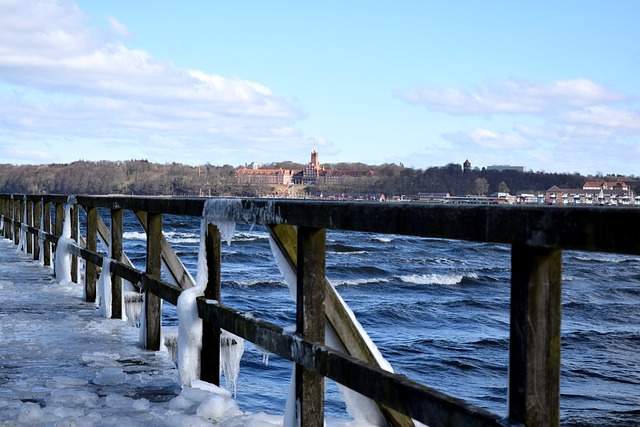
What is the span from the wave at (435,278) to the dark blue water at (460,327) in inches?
1.3

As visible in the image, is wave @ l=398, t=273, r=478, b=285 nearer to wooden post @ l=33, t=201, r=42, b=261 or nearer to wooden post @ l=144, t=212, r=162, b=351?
wooden post @ l=33, t=201, r=42, b=261

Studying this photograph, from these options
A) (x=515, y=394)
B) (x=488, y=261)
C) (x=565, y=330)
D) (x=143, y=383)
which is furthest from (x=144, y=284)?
(x=488, y=261)

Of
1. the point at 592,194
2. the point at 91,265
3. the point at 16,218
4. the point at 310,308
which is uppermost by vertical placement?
the point at 592,194

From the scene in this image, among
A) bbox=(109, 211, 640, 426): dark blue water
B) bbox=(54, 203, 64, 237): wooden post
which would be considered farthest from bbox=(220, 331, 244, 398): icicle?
bbox=(54, 203, 64, 237): wooden post

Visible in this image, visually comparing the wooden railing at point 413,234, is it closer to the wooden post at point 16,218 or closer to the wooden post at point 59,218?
the wooden post at point 59,218

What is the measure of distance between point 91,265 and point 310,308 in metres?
5.08

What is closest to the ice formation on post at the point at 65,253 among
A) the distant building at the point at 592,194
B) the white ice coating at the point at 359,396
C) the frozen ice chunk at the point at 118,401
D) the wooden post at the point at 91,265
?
the wooden post at the point at 91,265

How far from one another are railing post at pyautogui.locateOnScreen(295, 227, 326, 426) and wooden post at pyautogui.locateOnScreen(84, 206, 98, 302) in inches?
194

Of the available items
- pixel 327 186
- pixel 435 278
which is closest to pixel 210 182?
pixel 327 186

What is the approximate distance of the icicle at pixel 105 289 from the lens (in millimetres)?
6418

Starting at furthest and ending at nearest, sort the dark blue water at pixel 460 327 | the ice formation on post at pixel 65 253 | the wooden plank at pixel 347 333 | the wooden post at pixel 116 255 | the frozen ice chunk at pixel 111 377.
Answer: the ice formation on post at pixel 65 253, the dark blue water at pixel 460 327, the wooden post at pixel 116 255, the frozen ice chunk at pixel 111 377, the wooden plank at pixel 347 333

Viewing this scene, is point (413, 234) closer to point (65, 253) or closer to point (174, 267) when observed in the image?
point (174, 267)

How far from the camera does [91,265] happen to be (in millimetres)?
7457

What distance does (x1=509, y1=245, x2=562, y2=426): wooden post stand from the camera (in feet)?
5.73
